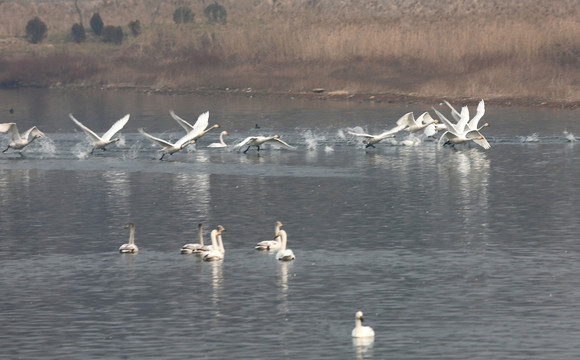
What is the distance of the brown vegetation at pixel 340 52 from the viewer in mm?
56531

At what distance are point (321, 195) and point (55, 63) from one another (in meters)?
48.9

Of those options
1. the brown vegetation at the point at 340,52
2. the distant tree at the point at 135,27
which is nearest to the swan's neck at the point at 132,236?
the brown vegetation at the point at 340,52

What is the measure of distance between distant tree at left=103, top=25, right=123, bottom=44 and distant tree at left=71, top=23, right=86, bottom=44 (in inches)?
64.4

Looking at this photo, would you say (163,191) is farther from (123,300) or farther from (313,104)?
(313,104)

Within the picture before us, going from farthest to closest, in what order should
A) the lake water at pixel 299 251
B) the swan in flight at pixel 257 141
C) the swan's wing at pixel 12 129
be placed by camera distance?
the swan in flight at pixel 257 141 → the swan's wing at pixel 12 129 → the lake water at pixel 299 251

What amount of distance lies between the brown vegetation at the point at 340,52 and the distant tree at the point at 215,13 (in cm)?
61

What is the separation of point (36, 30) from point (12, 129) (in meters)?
42.0

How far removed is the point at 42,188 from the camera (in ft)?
113

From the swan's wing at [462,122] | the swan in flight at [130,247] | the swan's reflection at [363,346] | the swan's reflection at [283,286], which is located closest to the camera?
the swan's reflection at [363,346]

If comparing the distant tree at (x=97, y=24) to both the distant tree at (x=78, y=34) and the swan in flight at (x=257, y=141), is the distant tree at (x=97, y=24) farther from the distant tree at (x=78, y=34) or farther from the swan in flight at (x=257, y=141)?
the swan in flight at (x=257, y=141)

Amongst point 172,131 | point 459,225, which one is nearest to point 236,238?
point 459,225

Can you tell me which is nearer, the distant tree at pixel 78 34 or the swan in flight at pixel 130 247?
the swan in flight at pixel 130 247

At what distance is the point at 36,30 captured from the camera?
82250mm

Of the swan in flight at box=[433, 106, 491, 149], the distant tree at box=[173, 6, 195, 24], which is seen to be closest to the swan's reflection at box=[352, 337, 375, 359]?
the swan in flight at box=[433, 106, 491, 149]
